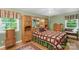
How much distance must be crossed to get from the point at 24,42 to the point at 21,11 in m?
0.54

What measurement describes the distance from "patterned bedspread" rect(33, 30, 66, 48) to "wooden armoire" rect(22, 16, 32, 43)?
0.34ft

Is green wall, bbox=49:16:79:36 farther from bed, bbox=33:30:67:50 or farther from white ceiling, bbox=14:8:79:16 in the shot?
bed, bbox=33:30:67:50

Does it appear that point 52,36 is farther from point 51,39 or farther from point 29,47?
point 29,47

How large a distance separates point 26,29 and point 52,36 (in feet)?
1.56

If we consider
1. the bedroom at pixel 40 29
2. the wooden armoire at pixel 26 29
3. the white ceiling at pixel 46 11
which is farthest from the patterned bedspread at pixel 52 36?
the white ceiling at pixel 46 11

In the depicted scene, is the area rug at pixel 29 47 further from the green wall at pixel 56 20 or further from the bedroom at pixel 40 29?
the green wall at pixel 56 20

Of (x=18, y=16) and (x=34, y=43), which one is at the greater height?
(x=18, y=16)

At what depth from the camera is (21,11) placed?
2.21m

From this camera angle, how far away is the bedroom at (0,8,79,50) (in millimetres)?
2189

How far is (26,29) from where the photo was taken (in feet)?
7.47

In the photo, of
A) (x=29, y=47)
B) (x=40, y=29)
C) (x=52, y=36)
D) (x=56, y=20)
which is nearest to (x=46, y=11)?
(x=56, y=20)
